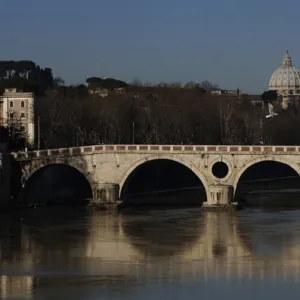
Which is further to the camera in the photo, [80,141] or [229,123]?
[229,123]

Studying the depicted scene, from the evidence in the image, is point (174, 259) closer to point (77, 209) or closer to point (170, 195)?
point (77, 209)

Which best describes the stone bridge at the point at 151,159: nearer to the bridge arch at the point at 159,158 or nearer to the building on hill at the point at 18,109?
the bridge arch at the point at 159,158

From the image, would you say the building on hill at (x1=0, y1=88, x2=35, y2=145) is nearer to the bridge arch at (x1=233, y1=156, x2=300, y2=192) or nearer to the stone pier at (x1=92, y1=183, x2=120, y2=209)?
the stone pier at (x1=92, y1=183, x2=120, y2=209)

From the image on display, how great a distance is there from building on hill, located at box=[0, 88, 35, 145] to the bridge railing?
16899 mm

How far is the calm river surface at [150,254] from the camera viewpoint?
43188 millimetres

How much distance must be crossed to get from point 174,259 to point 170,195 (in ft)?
98.1

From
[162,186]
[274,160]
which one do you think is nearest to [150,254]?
[274,160]

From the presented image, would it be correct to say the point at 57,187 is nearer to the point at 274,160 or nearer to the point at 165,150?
the point at 165,150

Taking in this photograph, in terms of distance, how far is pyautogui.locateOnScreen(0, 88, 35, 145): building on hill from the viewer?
89062 millimetres

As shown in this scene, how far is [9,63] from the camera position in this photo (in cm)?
12325

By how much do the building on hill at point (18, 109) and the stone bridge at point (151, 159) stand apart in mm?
17327

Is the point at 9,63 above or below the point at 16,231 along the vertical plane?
above

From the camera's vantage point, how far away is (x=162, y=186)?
280ft

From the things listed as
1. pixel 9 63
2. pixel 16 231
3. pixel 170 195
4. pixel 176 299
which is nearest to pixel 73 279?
pixel 176 299
